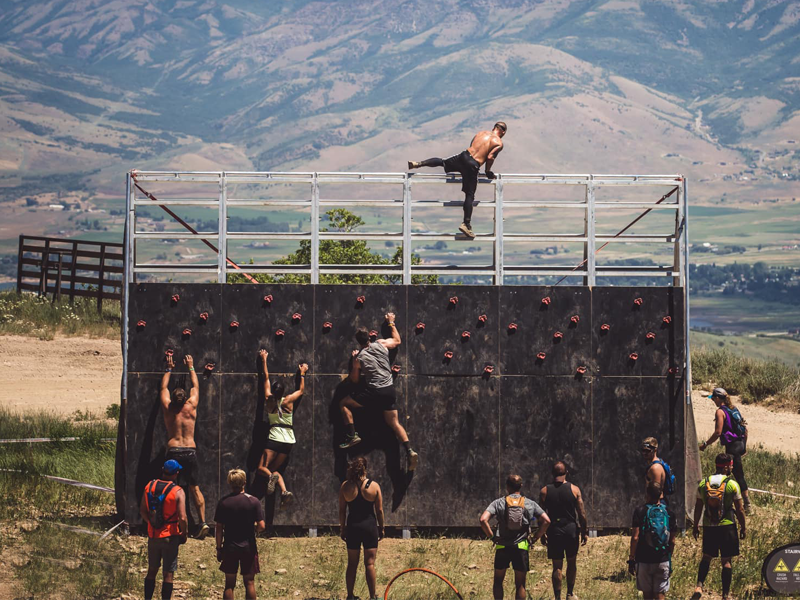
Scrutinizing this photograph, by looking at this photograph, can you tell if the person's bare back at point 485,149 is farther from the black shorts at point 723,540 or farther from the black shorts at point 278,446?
the black shorts at point 723,540

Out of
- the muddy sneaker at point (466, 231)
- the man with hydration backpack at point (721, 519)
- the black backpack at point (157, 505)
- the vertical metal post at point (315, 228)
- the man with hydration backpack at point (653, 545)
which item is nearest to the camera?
the man with hydration backpack at point (653, 545)

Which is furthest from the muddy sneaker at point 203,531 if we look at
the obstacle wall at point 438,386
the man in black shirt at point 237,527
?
the man in black shirt at point 237,527

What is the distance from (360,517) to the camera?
579 inches

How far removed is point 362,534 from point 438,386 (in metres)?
4.36

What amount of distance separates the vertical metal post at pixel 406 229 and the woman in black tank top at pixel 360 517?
4.64 meters

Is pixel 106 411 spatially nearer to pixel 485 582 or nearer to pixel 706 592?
Answer: pixel 485 582

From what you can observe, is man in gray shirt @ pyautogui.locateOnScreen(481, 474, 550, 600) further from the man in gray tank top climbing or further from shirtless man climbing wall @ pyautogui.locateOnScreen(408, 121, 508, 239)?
shirtless man climbing wall @ pyautogui.locateOnScreen(408, 121, 508, 239)

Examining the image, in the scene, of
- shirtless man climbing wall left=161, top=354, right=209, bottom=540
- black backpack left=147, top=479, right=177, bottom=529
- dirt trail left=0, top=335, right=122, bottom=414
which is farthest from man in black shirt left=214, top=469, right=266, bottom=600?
dirt trail left=0, top=335, right=122, bottom=414

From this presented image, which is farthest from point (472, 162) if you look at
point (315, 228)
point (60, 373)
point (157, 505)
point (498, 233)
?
point (60, 373)

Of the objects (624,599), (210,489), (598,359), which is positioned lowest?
(624,599)

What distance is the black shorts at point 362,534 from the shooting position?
1468cm

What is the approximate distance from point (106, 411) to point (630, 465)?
57.9ft

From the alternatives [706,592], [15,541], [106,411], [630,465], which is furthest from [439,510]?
[106,411]

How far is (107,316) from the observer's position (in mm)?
42281
